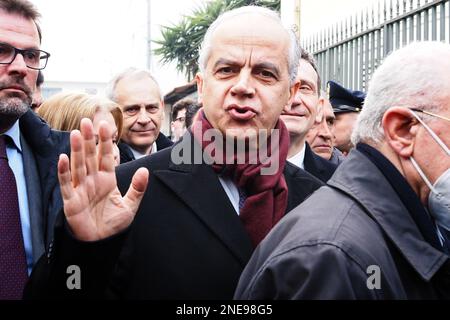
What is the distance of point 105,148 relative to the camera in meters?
1.80

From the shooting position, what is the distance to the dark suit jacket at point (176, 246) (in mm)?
1977

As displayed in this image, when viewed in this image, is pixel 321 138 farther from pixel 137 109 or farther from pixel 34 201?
pixel 34 201

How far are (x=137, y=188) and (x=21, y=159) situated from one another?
825mm

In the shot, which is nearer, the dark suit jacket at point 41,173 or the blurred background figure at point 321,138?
the dark suit jacket at point 41,173

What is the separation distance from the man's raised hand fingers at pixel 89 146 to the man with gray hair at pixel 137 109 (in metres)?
2.26

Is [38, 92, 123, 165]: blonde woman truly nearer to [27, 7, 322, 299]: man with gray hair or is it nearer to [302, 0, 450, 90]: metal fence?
[27, 7, 322, 299]: man with gray hair

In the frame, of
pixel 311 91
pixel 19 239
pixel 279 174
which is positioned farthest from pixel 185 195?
pixel 311 91

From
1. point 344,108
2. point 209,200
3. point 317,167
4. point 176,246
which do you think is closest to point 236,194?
point 209,200

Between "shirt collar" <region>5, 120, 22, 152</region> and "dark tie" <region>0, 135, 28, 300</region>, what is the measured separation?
0.17 m

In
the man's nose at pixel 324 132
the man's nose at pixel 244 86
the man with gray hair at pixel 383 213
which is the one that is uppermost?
the man's nose at pixel 244 86

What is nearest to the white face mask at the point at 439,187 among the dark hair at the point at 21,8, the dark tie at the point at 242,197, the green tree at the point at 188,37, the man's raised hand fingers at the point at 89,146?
the dark tie at the point at 242,197

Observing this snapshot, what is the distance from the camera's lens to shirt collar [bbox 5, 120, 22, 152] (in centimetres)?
244

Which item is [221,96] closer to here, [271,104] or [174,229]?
[271,104]

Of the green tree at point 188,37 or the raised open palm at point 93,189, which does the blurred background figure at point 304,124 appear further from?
the green tree at point 188,37
